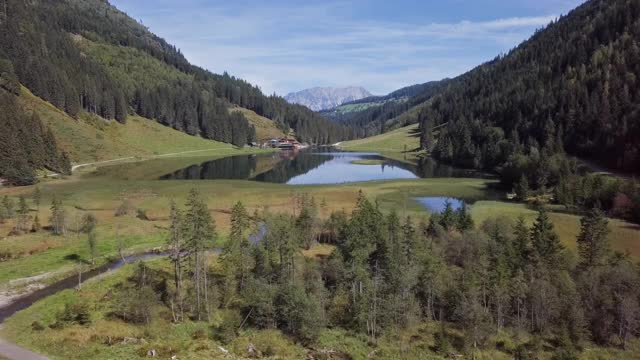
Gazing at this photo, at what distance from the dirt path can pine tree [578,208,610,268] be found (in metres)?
57.6

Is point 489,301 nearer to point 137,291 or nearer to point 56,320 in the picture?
point 137,291

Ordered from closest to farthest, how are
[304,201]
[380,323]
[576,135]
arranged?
[380,323]
[304,201]
[576,135]

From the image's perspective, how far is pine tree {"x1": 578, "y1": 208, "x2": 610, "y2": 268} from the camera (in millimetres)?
60469

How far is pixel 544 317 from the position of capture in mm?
50812

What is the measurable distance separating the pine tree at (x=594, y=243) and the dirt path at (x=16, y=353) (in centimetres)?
5761

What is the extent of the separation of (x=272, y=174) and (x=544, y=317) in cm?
15063

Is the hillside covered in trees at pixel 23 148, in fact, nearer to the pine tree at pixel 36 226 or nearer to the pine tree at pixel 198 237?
the pine tree at pixel 36 226

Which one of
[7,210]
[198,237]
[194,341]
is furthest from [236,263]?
[7,210]

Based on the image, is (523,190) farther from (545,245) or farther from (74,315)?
(74,315)

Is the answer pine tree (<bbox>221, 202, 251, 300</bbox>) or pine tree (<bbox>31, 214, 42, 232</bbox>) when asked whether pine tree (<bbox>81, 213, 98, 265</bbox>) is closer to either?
pine tree (<bbox>31, 214, 42, 232</bbox>)

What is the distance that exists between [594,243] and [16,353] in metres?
62.2

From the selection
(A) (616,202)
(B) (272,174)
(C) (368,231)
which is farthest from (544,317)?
(B) (272,174)

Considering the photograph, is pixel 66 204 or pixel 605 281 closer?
pixel 605 281

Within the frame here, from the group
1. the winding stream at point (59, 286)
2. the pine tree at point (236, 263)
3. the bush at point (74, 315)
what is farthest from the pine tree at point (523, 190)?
the bush at point (74, 315)
